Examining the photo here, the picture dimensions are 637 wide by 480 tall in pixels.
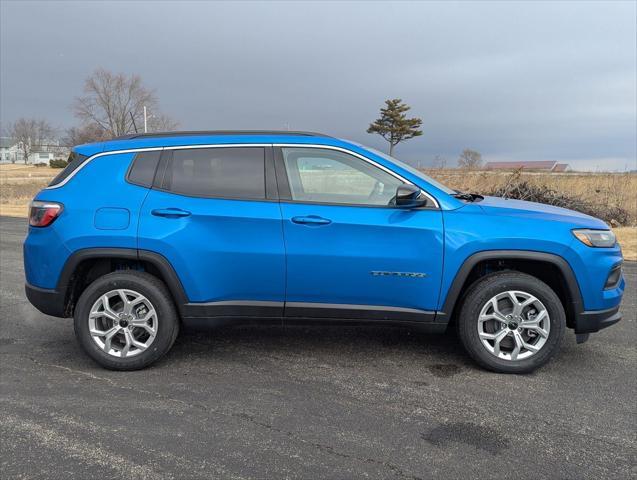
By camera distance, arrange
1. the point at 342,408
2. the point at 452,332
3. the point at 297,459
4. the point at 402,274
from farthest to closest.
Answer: the point at 452,332, the point at 402,274, the point at 342,408, the point at 297,459

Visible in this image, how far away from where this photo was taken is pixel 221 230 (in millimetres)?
3701

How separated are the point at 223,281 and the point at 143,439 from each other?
126cm

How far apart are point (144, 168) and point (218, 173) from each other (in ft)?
1.96

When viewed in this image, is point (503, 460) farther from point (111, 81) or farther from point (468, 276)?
point (111, 81)

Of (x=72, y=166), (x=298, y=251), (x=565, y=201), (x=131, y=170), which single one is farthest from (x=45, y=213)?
(x=565, y=201)

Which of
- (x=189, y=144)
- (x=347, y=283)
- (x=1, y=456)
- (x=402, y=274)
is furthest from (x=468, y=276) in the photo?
(x=1, y=456)

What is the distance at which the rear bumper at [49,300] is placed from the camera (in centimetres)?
386

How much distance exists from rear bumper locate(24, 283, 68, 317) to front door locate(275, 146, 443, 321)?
5.96 feet

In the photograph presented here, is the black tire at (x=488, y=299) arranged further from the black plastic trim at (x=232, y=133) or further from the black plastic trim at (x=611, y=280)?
the black plastic trim at (x=232, y=133)

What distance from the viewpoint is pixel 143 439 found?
290 cm

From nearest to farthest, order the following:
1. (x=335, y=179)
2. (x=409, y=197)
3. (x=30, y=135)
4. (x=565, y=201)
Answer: (x=409, y=197)
(x=335, y=179)
(x=565, y=201)
(x=30, y=135)

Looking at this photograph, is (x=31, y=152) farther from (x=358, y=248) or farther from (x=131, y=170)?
(x=358, y=248)

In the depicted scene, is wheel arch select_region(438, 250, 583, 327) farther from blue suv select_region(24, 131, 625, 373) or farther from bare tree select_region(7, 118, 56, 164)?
bare tree select_region(7, 118, 56, 164)

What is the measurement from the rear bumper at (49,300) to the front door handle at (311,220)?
197cm
